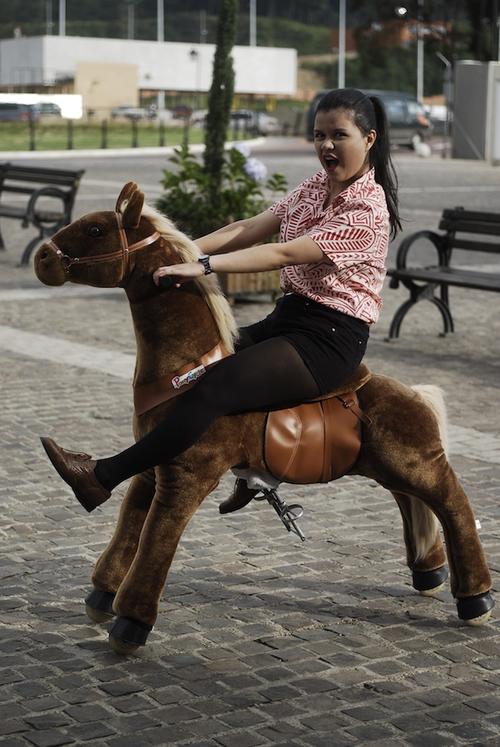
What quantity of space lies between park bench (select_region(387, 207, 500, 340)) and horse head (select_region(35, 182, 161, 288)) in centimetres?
643

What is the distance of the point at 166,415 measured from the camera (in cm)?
447

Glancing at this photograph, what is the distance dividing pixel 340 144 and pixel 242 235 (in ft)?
1.68

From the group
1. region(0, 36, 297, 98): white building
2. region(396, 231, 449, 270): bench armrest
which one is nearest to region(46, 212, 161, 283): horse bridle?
region(396, 231, 449, 270): bench armrest

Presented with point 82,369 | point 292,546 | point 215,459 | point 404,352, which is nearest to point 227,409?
point 215,459

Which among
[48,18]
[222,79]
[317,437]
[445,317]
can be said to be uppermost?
[48,18]

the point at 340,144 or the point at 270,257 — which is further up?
the point at 340,144

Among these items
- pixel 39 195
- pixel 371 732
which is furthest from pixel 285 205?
pixel 39 195

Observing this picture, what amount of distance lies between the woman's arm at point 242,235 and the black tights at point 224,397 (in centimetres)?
45

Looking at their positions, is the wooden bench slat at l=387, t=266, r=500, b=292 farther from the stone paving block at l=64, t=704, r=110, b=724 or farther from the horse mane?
the stone paving block at l=64, t=704, r=110, b=724

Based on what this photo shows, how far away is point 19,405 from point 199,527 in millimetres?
2775

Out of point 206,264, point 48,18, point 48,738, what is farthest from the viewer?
point 48,18

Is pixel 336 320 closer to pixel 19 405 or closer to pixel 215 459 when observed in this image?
pixel 215 459

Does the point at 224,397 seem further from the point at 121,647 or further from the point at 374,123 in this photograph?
the point at 374,123

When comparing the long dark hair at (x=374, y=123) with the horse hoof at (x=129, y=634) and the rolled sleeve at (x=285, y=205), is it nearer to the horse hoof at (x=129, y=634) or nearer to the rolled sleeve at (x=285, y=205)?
the rolled sleeve at (x=285, y=205)
